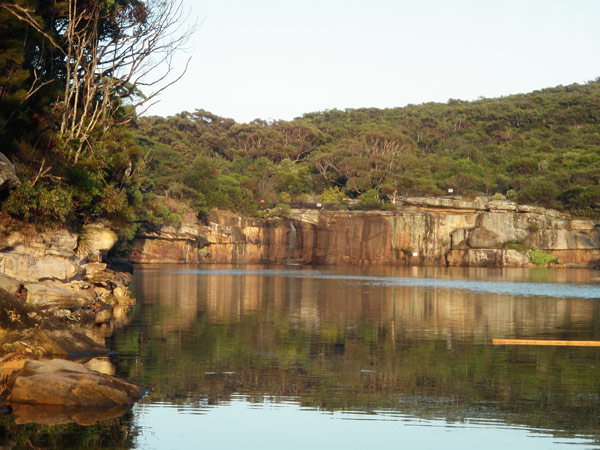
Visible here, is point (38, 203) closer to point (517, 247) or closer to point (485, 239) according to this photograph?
point (485, 239)

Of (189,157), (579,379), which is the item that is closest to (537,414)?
(579,379)

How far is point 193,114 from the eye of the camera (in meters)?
147

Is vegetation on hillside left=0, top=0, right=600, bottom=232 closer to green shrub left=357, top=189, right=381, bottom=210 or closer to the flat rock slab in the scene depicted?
green shrub left=357, top=189, right=381, bottom=210

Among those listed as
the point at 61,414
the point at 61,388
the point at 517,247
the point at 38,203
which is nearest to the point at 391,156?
the point at 517,247

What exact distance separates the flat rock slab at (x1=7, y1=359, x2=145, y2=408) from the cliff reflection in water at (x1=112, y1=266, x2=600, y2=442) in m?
0.84

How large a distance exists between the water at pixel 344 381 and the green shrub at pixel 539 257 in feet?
195

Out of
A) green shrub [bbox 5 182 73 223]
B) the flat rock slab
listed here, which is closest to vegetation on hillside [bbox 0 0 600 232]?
green shrub [bbox 5 182 73 223]

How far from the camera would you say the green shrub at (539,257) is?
87.5 metres

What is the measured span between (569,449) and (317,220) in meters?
78.7

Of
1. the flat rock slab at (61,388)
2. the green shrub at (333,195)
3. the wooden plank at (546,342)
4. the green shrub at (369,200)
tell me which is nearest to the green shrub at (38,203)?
the flat rock slab at (61,388)

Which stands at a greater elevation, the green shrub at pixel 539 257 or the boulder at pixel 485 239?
the boulder at pixel 485 239

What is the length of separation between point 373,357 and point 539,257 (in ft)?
243

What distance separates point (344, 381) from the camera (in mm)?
15211

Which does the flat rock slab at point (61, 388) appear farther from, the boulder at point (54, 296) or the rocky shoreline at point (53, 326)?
the boulder at point (54, 296)
